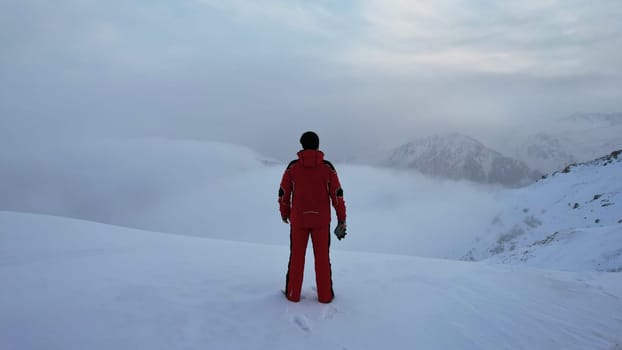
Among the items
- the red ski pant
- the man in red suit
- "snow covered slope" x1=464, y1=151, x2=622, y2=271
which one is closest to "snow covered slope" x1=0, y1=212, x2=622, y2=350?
the red ski pant

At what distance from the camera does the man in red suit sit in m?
5.26

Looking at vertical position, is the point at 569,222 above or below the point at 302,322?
below

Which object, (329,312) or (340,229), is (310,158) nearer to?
(340,229)

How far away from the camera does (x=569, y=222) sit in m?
34.2

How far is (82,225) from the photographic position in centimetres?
922

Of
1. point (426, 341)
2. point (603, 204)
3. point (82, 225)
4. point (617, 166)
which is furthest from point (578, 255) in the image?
point (617, 166)

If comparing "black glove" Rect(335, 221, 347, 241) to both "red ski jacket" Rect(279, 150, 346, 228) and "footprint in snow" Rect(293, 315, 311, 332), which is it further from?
"footprint in snow" Rect(293, 315, 311, 332)

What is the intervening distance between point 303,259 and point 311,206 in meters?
0.82

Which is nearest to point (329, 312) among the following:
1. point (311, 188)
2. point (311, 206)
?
point (311, 206)

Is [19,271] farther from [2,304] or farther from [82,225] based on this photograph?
[82,225]

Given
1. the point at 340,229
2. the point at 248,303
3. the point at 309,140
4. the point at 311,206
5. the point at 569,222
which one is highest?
the point at 309,140

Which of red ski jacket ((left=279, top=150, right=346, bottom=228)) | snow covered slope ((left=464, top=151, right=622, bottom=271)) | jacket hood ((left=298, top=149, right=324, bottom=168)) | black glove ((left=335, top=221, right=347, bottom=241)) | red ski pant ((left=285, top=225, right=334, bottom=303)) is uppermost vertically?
jacket hood ((left=298, top=149, right=324, bottom=168))

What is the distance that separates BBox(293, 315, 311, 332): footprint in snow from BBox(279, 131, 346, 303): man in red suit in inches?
22.3

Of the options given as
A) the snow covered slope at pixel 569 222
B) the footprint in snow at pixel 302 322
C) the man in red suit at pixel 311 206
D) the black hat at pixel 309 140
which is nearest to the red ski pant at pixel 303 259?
the man in red suit at pixel 311 206
